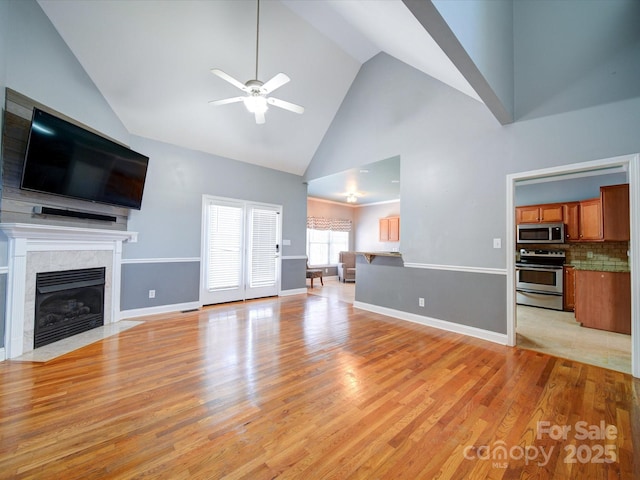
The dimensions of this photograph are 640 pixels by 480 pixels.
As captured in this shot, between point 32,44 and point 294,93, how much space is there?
123 inches

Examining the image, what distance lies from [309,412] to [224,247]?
3.88 m

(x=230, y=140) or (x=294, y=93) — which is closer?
(x=294, y=93)

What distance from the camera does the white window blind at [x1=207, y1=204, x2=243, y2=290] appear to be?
4.98 meters

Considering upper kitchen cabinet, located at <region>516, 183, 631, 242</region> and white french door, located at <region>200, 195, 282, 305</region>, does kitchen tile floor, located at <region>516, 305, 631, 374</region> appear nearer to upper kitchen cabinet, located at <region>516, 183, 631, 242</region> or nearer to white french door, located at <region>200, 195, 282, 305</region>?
upper kitchen cabinet, located at <region>516, 183, 631, 242</region>

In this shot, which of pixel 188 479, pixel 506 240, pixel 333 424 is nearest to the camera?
pixel 188 479

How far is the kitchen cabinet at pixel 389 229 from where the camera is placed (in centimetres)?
832

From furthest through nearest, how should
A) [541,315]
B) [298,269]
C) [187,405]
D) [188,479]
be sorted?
[298,269] → [541,315] → [187,405] → [188,479]

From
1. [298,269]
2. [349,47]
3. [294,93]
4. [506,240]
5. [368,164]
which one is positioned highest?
[349,47]

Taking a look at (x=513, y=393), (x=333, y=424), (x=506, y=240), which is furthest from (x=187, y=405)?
(x=506, y=240)

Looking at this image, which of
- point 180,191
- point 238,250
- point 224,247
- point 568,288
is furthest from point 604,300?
point 180,191

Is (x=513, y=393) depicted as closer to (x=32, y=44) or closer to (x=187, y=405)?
(x=187, y=405)

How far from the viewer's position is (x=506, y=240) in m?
3.19

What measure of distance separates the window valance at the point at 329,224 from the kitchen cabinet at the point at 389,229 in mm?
1307

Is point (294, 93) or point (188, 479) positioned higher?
point (294, 93)
